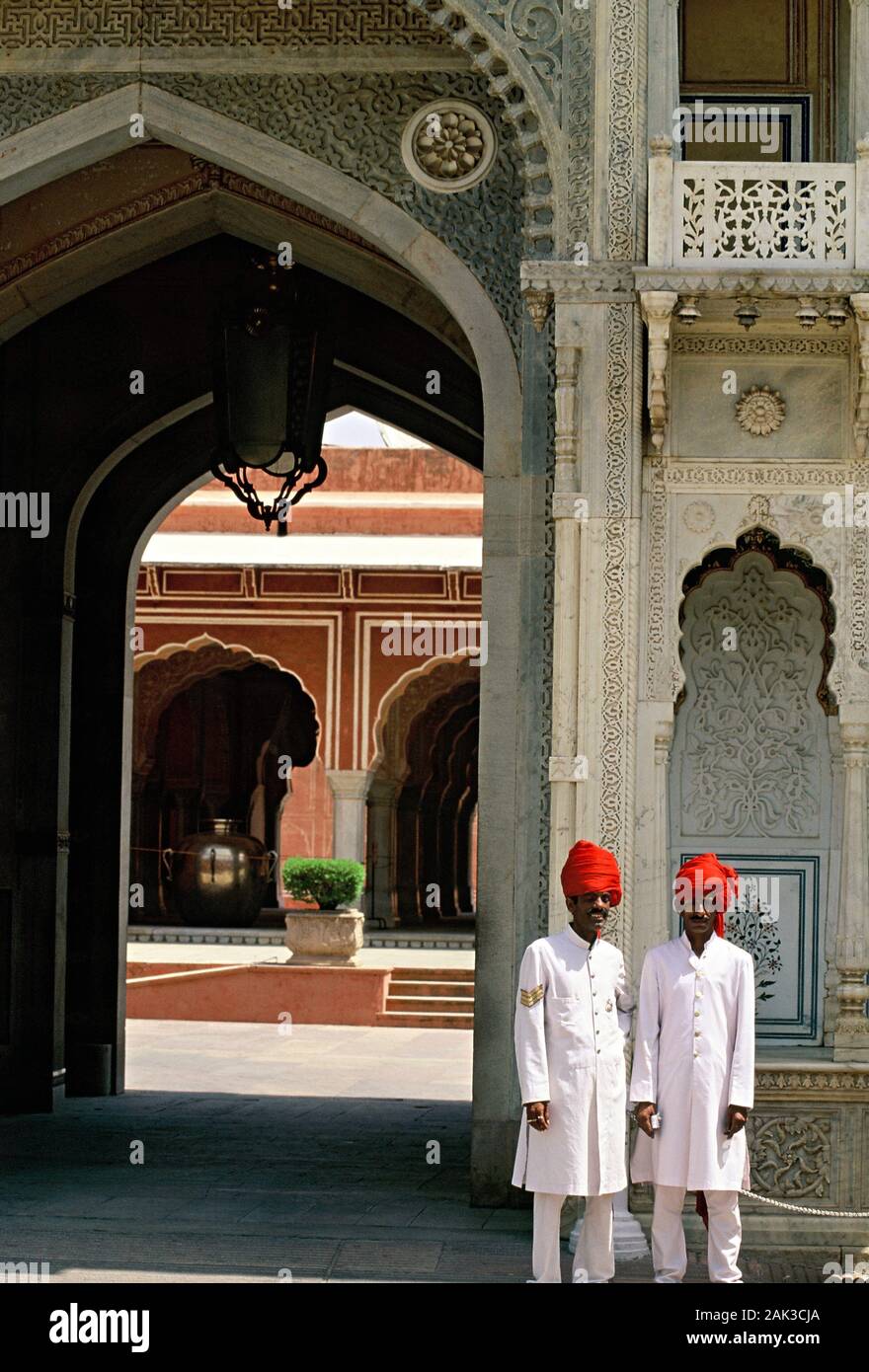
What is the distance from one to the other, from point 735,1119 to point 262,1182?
114 inches

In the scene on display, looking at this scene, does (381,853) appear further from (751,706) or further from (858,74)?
(858,74)

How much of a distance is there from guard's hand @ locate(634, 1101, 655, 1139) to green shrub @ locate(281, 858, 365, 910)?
36.8ft

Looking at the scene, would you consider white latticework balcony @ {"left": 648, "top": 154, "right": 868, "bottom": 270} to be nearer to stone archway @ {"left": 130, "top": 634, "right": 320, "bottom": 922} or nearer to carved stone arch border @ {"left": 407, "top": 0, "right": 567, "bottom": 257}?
carved stone arch border @ {"left": 407, "top": 0, "right": 567, "bottom": 257}

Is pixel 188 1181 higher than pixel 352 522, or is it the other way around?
pixel 352 522

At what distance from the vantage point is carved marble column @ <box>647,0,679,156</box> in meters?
6.63

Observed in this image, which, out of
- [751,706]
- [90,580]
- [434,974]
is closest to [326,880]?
[434,974]

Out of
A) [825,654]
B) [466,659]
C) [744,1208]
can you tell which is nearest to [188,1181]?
[744,1208]

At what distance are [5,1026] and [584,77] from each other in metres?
5.59

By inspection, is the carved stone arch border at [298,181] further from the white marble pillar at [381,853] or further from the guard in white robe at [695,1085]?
the white marble pillar at [381,853]

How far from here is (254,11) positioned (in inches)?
303

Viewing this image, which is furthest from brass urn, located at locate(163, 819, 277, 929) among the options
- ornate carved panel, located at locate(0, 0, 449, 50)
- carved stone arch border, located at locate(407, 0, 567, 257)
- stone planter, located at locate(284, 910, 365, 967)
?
carved stone arch border, located at locate(407, 0, 567, 257)

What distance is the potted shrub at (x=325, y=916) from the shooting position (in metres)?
16.4

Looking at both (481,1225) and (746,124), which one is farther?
(746,124)

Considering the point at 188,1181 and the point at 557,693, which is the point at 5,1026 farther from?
the point at 557,693
